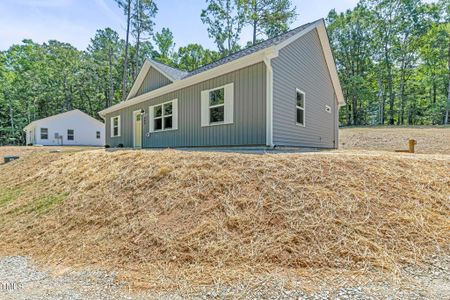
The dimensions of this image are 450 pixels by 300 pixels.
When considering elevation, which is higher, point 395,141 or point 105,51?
point 105,51

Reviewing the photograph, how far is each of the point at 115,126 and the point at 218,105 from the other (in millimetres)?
9602

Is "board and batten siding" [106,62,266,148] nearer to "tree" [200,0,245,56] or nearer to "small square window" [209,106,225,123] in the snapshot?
"small square window" [209,106,225,123]

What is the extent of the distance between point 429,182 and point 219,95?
19.3 feet

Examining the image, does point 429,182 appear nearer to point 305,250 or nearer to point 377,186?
point 377,186

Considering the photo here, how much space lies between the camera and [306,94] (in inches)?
357

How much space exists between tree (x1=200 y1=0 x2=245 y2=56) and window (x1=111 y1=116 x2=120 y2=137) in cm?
1410

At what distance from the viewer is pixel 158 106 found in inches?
440

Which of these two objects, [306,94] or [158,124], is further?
[158,124]

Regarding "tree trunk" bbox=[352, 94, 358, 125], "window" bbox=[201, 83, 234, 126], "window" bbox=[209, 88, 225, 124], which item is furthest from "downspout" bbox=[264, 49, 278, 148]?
"tree trunk" bbox=[352, 94, 358, 125]

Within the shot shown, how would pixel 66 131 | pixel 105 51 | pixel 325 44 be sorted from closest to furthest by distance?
pixel 325 44 < pixel 66 131 < pixel 105 51

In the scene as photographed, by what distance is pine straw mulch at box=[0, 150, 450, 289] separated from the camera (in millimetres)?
2799

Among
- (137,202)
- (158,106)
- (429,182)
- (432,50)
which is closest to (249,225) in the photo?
(137,202)

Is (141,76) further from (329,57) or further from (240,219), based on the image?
(240,219)

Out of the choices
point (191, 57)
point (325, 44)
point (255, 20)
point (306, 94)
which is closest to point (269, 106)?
point (306, 94)
